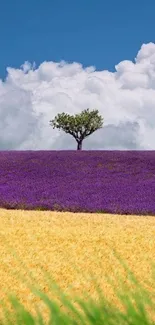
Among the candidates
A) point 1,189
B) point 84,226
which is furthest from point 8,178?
point 84,226

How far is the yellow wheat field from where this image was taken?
6711 millimetres

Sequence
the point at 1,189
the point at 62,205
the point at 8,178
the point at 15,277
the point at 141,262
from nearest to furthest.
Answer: the point at 15,277, the point at 141,262, the point at 62,205, the point at 1,189, the point at 8,178

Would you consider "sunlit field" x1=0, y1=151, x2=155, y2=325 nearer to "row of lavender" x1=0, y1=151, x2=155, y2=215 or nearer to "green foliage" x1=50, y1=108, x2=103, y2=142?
"row of lavender" x1=0, y1=151, x2=155, y2=215

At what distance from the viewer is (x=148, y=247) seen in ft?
28.0

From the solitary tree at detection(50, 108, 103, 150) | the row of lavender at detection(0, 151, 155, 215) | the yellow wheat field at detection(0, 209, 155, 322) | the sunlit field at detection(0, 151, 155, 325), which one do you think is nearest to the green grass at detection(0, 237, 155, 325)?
the sunlit field at detection(0, 151, 155, 325)

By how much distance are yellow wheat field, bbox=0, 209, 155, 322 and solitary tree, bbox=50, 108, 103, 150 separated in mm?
25007

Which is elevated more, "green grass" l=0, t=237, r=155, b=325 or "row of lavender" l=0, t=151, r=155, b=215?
"green grass" l=0, t=237, r=155, b=325

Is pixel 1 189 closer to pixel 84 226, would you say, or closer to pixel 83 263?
pixel 84 226

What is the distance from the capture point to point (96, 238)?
875 cm

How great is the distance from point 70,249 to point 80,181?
9.14 metres

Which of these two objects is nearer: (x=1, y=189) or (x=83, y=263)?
(x=83, y=263)

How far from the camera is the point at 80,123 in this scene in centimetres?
3553

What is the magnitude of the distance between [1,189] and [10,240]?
780 centimetres

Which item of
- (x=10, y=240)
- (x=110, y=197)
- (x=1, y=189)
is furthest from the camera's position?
(x=1, y=189)
